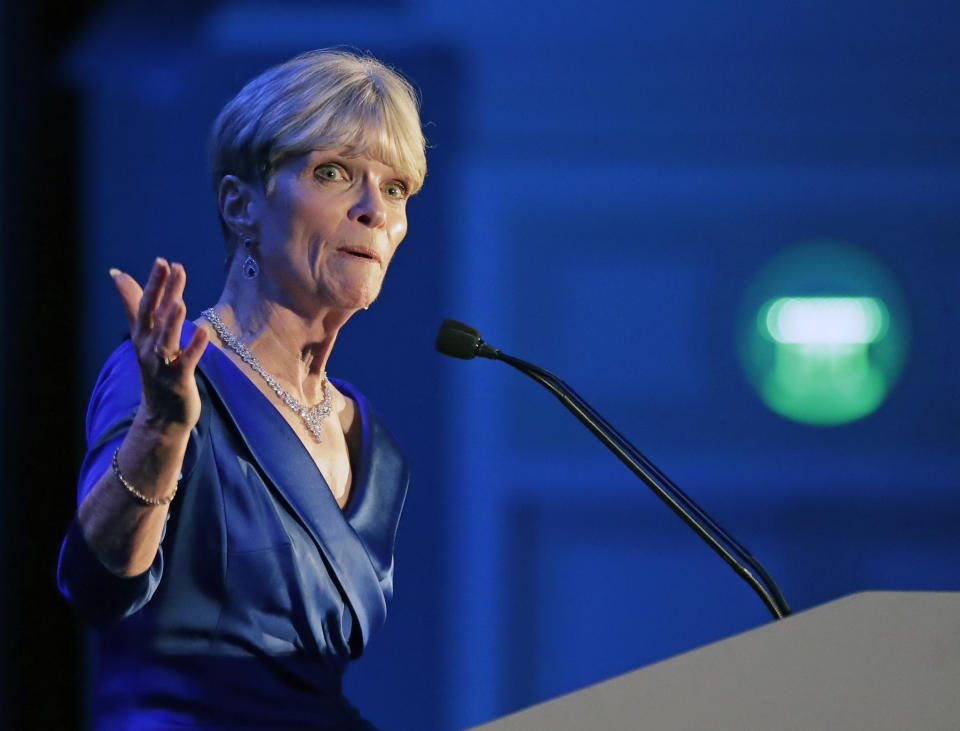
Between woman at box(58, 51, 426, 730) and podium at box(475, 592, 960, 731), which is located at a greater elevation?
woman at box(58, 51, 426, 730)

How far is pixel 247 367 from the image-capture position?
64.0 inches

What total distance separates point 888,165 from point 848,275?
0.23 m

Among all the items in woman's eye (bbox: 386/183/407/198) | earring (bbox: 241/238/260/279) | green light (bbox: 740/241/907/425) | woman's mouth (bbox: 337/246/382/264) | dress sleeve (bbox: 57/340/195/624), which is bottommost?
dress sleeve (bbox: 57/340/195/624)

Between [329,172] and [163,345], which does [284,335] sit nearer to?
[329,172]

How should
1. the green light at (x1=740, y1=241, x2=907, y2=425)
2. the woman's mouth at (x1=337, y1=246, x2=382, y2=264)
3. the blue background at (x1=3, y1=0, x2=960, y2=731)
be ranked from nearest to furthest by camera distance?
the woman's mouth at (x1=337, y1=246, x2=382, y2=264)
the blue background at (x1=3, y1=0, x2=960, y2=731)
the green light at (x1=740, y1=241, x2=907, y2=425)

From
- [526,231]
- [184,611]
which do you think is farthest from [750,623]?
[184,611]

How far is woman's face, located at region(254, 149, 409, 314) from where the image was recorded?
170 centimetres

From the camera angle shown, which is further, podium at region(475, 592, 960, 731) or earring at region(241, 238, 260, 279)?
earring at region(241, 238, 260, 279)

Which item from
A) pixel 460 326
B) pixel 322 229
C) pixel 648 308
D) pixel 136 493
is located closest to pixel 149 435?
pixel 136 493

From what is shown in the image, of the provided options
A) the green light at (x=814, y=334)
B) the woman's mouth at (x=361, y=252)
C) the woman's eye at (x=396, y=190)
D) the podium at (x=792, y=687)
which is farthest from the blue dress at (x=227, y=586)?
the green light at (x=814, y=334)

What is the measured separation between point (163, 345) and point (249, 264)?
0.61m

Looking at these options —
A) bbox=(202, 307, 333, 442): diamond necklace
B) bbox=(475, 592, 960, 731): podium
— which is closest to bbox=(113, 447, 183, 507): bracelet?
bbox=(202, 307, 333, 442): diamond necklace

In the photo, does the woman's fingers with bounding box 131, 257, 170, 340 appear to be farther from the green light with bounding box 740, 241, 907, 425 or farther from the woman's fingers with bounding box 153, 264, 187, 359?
the green light with bounding box 740, 241, 907, 425

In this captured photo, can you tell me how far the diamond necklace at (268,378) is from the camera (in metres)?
1.63
